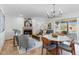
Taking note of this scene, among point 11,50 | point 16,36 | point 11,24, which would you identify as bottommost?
point 11,50

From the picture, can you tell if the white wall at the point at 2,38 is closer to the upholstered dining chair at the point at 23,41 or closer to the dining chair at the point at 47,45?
the upholstered dining chair at the point at 23,41

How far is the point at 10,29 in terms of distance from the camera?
1.93 metres

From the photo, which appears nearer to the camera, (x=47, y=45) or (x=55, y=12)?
(x=55, y=12)

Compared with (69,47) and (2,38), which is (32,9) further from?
(69,47)

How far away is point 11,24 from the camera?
1.93m

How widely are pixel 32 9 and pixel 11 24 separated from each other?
0.53m

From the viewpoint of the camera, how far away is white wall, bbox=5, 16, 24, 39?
6.31 ft

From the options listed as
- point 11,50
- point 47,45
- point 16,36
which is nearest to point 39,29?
point 47,45

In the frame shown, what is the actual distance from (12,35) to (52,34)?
833mm

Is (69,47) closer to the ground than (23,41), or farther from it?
closer to the ground

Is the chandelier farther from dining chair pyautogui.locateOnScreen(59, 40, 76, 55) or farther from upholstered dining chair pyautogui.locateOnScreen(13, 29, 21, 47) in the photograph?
upholstered dining chair pyautogui.locateOnScreen(13, 29, 21, 47)

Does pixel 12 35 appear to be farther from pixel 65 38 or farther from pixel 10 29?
pixel 65 38
